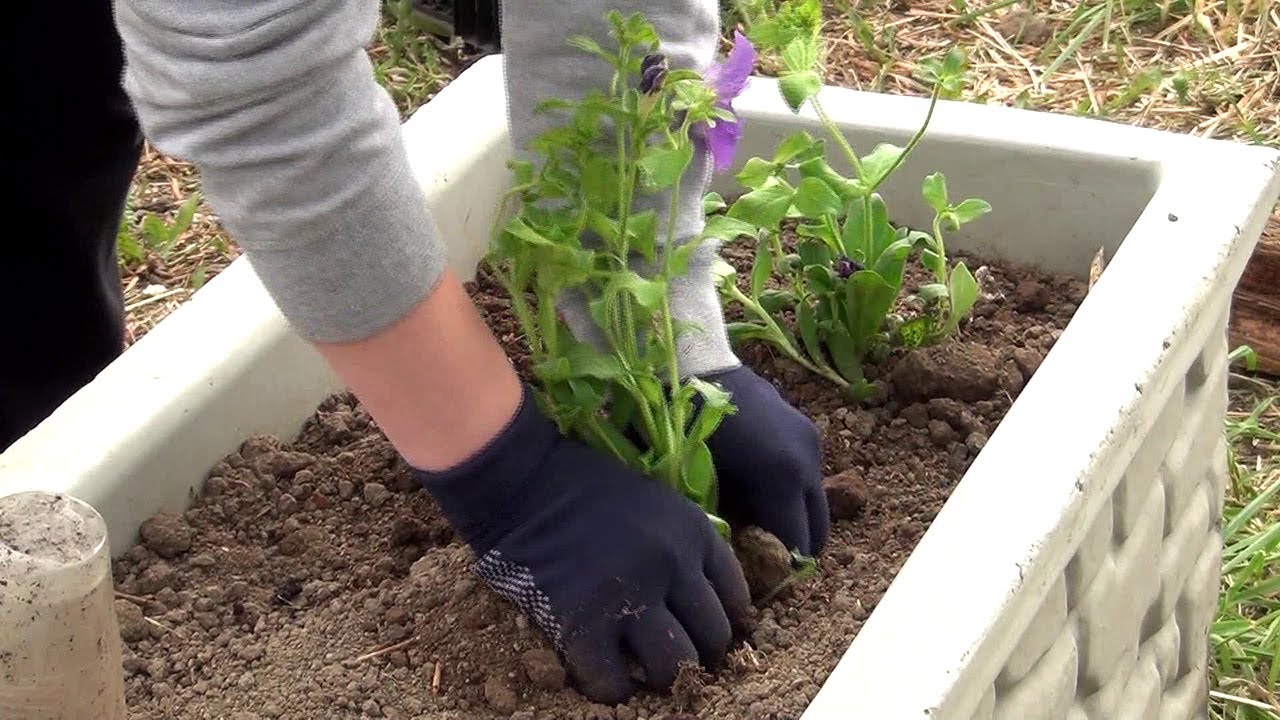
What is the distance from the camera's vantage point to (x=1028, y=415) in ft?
3.53

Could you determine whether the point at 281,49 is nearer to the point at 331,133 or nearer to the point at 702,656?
the point at 331,133

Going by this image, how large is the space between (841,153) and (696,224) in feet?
1.13

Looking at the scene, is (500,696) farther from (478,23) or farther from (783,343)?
(478,23)

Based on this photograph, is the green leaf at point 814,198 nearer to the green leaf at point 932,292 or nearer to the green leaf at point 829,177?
the green leaf at point 829,177

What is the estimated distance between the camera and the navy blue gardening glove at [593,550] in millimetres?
1027

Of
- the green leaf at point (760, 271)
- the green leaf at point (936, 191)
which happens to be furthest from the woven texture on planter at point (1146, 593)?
the green leaf at point (760, 271)

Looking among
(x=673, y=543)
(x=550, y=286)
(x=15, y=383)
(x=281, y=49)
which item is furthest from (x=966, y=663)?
(x=15, y=383)

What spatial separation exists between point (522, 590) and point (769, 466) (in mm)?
197

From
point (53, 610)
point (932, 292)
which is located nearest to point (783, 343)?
point (932, 292)

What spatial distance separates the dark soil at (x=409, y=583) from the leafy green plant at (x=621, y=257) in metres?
0.13

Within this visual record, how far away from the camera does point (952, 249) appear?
1.51 metres

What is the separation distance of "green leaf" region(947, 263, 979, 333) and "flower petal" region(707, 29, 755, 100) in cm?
28

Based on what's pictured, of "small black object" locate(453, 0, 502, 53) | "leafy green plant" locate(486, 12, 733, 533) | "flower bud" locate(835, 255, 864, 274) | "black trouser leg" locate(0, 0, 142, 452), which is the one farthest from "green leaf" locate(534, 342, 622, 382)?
"small black object" locate(453, 0, 502, 53)

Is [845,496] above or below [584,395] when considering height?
below
